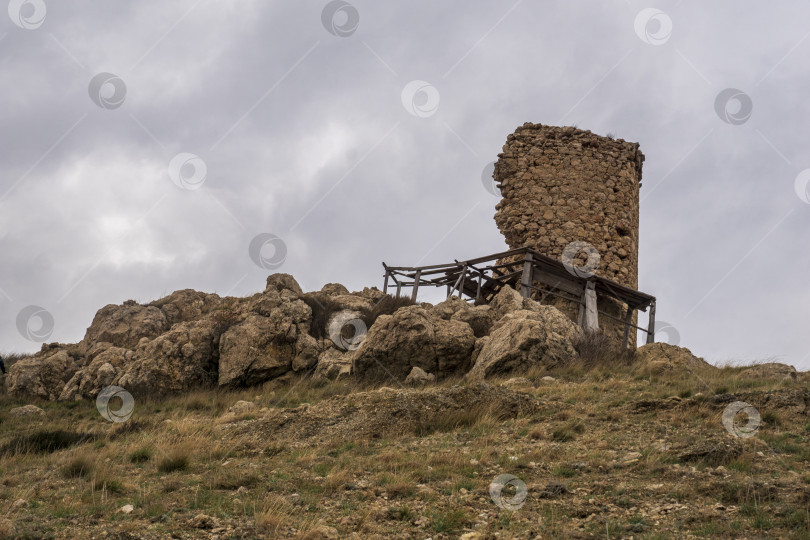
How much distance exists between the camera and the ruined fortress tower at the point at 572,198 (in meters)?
19.6

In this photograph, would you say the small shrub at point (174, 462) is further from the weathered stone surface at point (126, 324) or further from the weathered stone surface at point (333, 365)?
the weathered stone surface at point (126, 324)

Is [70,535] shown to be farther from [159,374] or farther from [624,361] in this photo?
[624,361]

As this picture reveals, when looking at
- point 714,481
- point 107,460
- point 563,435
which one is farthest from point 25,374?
point 714,481

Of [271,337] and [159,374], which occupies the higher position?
[271,337]

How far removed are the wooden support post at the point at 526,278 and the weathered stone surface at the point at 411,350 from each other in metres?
4.65

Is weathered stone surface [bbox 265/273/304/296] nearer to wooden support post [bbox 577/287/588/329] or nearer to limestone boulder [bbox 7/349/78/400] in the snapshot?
limestone boulder [bbox 7/349/78/400]

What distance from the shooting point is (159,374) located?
1405cm

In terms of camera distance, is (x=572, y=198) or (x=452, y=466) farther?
(x=572, y=198)

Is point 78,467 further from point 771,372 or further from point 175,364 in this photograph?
point 771,372

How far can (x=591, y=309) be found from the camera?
1825 centimetres

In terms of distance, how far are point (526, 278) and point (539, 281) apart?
962 mm

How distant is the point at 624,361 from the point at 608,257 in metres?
6.53

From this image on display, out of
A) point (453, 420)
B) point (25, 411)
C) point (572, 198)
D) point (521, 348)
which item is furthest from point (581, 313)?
point (25, 411)

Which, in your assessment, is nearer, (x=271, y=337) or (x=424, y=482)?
(x=424, y=482)
